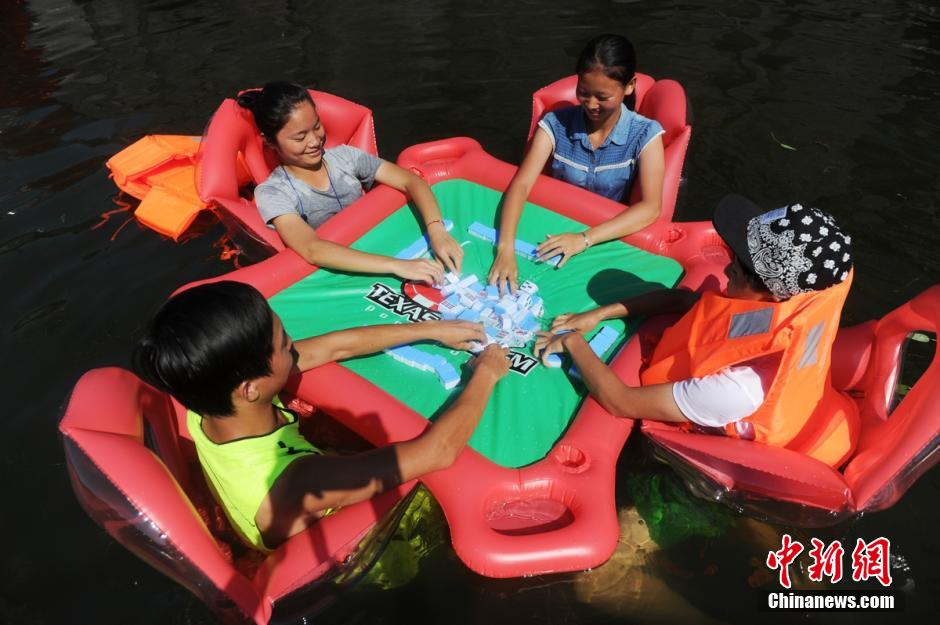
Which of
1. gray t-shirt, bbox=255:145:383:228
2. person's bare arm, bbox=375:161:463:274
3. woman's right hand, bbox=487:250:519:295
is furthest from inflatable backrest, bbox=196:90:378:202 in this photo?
woman's right hand, bbox=487:250:519:295

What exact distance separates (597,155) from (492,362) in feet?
4.95

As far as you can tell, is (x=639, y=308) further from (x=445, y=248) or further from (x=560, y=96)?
(x=560, y=96)

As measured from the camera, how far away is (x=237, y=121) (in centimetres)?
383

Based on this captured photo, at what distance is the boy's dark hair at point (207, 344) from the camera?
1.83 m

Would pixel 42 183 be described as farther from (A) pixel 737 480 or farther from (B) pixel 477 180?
(A) pixel 737 480

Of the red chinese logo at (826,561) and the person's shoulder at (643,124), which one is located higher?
the person's shoulder at (643,124)

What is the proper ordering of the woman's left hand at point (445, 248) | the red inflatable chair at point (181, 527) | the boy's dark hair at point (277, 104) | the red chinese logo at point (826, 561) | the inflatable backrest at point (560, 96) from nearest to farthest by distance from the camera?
1. the red inflatable chair at point (181, 527)
2. the red chinese logo at point (826, 561)
3. the boy's dark hair at point (277, 104)
4. the woman's left hand at point (445, 248)
5. the inflatable backrest at point (560, 96)

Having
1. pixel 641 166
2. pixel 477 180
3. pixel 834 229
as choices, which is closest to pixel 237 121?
pixel 477 180

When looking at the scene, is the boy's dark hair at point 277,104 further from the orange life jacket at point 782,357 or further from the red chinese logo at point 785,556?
the red chinese logo at point 785,556

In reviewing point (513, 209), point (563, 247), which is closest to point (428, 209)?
point (513, 209)

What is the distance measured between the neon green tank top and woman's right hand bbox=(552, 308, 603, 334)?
1.19 metres

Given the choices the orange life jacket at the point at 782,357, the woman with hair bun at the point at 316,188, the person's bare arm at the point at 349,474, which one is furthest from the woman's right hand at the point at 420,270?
the orange life jacket at the point at 782,357

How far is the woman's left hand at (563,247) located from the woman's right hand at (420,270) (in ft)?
1.66

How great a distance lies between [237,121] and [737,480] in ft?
10.2
